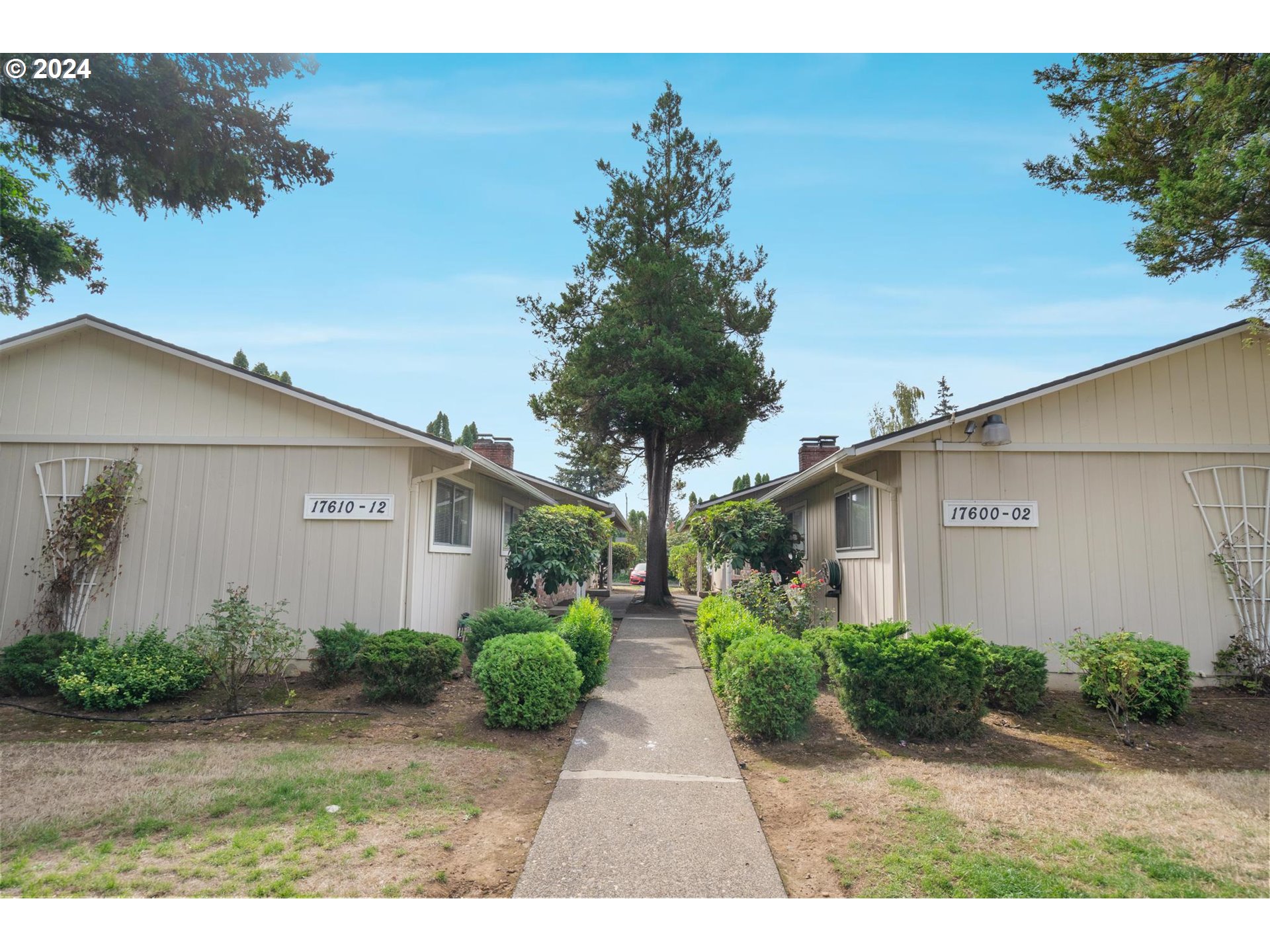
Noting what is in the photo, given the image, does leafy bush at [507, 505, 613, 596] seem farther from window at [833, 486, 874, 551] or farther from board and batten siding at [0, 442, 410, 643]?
window at [833, 486, 874, 551]

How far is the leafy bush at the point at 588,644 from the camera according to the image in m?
7.05

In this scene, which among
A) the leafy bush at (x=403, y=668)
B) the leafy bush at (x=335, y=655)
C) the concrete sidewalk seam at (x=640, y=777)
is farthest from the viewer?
the leafy bush at (x=335, y=655)

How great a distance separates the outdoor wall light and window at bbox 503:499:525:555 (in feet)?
28.8

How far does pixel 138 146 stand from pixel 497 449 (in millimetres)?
9486

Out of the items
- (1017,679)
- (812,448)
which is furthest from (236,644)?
(812,448)

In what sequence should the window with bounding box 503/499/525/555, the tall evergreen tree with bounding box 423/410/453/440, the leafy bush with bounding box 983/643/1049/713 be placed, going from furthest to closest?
the tall evergreen tree with bounding box 423/410/453/440 < the window with bounding box 503/499/525/555 < the leafy bush with bounding box 983/643/1049/713

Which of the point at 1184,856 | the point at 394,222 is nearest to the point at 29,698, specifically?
the point at 394,222

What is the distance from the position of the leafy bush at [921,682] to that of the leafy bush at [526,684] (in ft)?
8.39

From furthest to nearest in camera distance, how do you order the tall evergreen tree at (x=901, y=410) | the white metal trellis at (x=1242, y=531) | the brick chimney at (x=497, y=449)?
the tall evergreen tree at (x=901, y=410) → the brick chimney at (x=497, y=449) → the white metal trellis at (x=1242, y=531)

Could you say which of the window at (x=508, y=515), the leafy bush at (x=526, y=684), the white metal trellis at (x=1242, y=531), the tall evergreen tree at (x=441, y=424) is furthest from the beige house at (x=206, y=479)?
the tall evergreen tree at (x=441, y=424)

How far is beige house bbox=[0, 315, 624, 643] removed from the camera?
324 inches

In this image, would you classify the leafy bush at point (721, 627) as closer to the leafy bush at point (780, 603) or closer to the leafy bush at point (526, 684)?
the leafy bush at point (780, 603)

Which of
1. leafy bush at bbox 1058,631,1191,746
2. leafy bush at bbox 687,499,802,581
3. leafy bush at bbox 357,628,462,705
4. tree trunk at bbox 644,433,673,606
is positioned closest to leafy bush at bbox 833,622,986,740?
leafy bush at bbox 1058,631,1191,746

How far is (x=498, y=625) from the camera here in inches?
312
